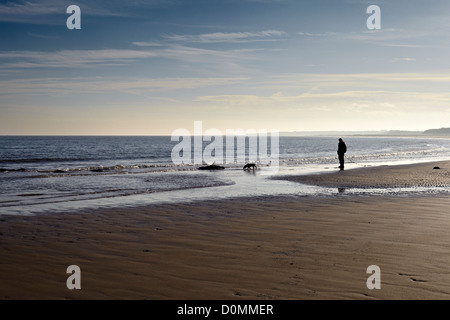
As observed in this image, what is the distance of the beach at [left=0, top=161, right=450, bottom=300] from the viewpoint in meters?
5.30

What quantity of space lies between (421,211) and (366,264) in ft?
18.0

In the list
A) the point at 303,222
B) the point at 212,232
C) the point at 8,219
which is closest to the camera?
the point at 212,232

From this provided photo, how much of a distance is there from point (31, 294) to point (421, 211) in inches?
385

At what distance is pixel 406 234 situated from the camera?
318 inches

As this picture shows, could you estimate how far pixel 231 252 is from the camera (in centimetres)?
712

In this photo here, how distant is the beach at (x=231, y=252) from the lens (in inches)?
209
